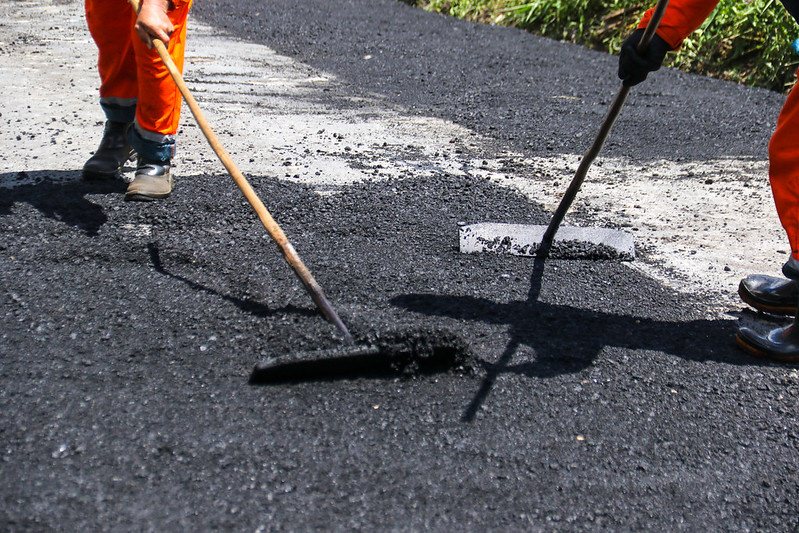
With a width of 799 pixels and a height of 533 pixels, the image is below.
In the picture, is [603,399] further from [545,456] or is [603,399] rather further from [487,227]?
[487,227]

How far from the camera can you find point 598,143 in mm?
3234

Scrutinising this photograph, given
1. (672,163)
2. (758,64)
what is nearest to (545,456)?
(672,163)

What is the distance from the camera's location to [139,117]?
3.92m

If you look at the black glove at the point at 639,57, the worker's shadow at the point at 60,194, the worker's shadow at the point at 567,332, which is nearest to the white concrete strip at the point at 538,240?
the worker's shadow at the point at 567,332

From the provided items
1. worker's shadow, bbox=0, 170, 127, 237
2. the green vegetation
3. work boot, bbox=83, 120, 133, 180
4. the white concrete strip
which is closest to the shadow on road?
worker's shadow, bbox=0, 170, 127, 237

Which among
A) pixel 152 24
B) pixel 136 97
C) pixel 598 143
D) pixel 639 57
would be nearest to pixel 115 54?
pixel 136 97

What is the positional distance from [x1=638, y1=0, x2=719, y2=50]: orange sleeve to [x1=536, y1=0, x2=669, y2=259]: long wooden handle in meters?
0.07

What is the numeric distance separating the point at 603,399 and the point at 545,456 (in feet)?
1.16

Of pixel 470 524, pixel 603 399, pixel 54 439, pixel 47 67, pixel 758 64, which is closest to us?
pixel 470 524

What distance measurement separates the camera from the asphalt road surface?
6.92ft

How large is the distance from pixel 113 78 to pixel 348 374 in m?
2.23

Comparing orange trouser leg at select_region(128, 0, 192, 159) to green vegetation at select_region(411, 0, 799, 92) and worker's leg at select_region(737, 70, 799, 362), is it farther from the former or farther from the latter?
green vegetation at select_region(411, 0, 799, 92)

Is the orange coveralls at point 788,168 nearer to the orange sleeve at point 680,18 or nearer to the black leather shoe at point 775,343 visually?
the orange sleeve at point 680,18

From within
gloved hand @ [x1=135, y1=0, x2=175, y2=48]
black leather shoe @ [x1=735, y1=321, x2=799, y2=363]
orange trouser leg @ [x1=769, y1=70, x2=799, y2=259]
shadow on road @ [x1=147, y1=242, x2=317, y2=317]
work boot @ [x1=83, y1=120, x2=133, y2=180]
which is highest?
orange trouser leg @ [x1=769, y1=70, x2=799, y2=259]
